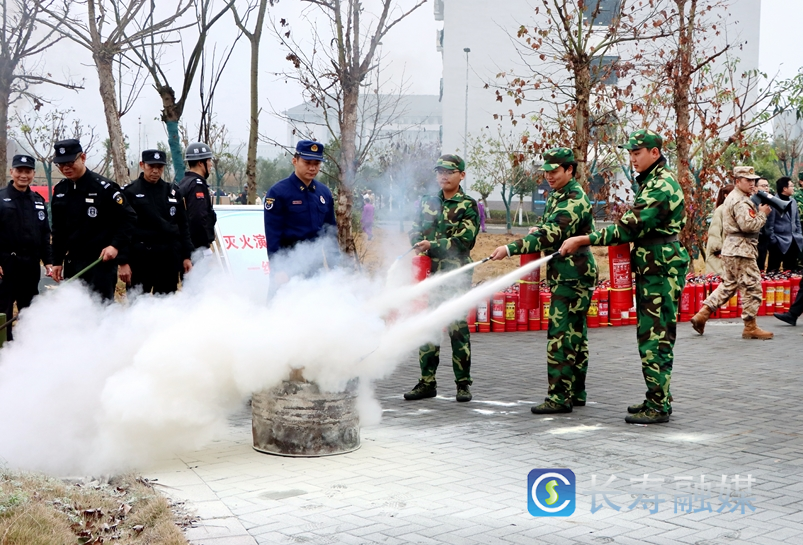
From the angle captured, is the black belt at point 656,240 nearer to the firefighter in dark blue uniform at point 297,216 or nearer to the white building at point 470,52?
the firefighter in dark blue uniform at point 297,216

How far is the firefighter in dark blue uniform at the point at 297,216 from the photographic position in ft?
22.2

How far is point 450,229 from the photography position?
24.6 feet

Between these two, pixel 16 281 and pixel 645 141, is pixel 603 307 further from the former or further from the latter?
pixel 16 281

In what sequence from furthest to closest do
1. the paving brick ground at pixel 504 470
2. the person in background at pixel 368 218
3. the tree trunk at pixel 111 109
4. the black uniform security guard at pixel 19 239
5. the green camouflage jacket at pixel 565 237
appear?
the person in background at pixel 368 218 < the tree trunk at pixel 111 109 < the black uniform security guard at pixel 19 239 < the green camouflage jacket at pixel 565 237 < the paving brick ground at pixel 504 470

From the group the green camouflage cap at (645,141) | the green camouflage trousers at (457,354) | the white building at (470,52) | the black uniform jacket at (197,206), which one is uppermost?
the white building at (470,52)

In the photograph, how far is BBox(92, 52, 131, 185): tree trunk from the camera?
12.1 m

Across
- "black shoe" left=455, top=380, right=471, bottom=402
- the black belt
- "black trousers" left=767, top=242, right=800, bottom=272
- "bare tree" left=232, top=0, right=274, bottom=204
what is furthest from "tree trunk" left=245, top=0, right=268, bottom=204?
"black trousers" left=767, top=242, right=800, bottom=272

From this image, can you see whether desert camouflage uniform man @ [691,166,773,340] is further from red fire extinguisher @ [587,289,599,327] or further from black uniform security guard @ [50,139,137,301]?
black uniform security guard @ [50,139,137,301]

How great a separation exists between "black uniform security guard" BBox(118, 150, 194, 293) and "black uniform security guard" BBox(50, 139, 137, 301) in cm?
36

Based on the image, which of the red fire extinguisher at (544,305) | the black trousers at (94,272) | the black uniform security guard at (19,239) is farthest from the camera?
the red fire extinguisher at (544,305)

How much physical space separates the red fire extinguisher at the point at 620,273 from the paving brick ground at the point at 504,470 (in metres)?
0.91

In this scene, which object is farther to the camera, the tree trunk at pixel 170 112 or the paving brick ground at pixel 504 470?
the tree trunk at pixel 170 112

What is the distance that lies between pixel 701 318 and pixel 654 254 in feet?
16.8

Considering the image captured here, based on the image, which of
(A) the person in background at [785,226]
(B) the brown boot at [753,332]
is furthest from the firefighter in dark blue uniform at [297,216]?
(A) the person in background at [785,226]
